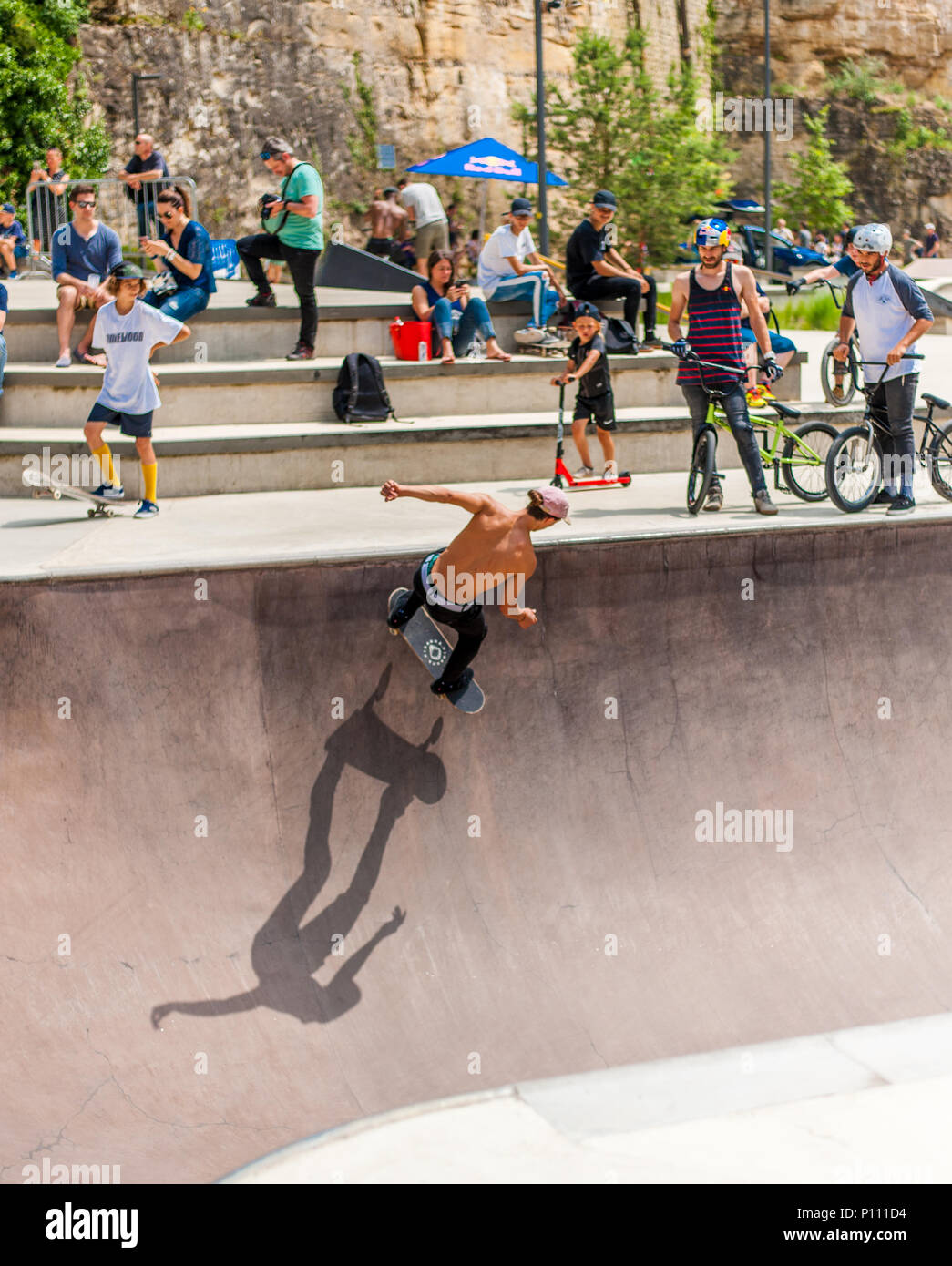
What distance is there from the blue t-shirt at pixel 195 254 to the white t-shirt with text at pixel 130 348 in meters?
2.07

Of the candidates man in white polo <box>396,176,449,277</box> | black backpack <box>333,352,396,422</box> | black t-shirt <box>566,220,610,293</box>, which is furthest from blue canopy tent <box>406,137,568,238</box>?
black backpack <box>333,352,396,422</box>

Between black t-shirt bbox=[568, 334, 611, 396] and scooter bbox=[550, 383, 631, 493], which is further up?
black t-shirt bbox=[568, 334, 611, 396]

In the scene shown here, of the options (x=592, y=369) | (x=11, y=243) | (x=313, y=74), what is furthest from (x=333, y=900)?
(x=313, y=74)

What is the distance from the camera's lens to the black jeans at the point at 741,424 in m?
8.72

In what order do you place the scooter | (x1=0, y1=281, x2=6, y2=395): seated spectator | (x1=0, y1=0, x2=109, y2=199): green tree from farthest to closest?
(x1=0, y1=0, x2=109, y2=199): green tree < (x1=0, y1=281, x2=6, y2=395): seated spectator < the scooter

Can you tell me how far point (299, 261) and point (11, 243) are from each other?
877 cm

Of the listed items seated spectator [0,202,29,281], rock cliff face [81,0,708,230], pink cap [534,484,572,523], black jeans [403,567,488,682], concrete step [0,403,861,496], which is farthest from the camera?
rock cliff face [81,0,708,230]

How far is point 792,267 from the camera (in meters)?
30.8

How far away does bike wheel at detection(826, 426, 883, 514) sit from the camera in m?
8.70

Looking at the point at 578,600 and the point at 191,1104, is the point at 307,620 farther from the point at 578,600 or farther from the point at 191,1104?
the point at 191,1104

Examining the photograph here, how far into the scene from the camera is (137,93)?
27.1 meters

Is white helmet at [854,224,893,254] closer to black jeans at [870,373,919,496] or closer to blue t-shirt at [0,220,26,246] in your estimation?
black jeans at [870,373,919,496]

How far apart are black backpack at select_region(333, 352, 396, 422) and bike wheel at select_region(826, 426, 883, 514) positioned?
3.81 meters

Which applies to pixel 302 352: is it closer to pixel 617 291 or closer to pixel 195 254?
pixel 195 254
